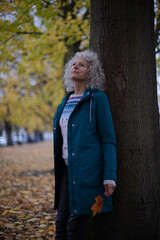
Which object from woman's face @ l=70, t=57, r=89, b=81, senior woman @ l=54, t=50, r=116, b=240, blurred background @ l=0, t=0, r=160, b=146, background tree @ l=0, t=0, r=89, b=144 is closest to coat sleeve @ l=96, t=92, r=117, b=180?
senior woman @ l=54, t=50, r=116, b=240

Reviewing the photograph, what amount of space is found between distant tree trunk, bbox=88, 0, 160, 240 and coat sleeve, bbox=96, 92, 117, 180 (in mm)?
488

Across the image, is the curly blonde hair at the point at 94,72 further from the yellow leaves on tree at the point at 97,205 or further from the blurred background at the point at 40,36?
the blurred background at the point at 40,36

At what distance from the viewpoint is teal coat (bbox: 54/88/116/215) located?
6.82ft

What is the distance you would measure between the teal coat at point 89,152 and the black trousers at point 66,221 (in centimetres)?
12

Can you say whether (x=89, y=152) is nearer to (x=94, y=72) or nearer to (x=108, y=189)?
(x=108, y=189)

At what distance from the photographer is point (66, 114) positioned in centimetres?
235

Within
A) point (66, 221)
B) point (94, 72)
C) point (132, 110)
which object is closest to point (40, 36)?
point (94, 72)

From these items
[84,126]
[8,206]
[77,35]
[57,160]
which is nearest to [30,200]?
[8,206]

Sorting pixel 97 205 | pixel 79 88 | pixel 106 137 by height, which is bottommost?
pixel 97 205

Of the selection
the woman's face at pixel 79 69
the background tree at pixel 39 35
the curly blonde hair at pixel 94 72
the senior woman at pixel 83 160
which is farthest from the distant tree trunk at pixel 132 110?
the background tree at pixel 39 35

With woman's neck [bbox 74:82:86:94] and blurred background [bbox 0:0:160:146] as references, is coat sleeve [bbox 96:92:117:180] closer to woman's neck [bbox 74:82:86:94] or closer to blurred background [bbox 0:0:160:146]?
woman's neck [bbox 74:82:86:94]

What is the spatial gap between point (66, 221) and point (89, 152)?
82cm

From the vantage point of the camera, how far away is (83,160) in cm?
209

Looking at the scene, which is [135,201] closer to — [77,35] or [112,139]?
[112,139]
